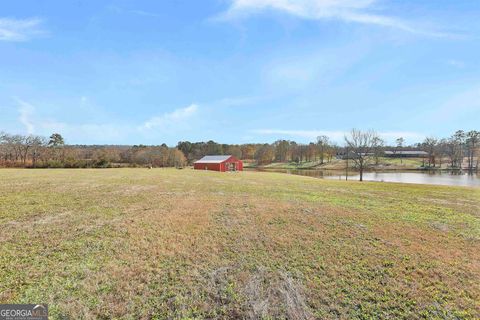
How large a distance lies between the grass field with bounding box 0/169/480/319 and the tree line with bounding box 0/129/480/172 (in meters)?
28.3

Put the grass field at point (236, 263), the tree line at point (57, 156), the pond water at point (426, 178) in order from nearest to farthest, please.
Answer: the grass field at point (236, 263) → the pond water at point (426, 178) → the tree line at point (57, 156)

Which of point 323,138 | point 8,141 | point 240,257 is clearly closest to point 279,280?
point 240,257

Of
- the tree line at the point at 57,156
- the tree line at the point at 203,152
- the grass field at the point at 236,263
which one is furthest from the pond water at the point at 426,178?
the tree line at the point at 57,156

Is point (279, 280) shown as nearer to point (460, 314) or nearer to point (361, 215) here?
point (460, 314)

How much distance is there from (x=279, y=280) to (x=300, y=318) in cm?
89

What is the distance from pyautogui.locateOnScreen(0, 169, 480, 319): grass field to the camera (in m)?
3.89

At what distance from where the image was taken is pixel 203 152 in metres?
80.2

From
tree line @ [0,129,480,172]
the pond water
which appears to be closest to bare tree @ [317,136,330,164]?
tree line @ [0,129,480,172]

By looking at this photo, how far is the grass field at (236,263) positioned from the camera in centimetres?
389

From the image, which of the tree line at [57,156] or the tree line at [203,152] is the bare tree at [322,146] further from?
the tree line at [57,156]

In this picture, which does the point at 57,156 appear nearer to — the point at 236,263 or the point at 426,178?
the point at 236,263

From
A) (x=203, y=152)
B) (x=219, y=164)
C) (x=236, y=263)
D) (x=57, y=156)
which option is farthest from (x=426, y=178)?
(x=57, y=156)

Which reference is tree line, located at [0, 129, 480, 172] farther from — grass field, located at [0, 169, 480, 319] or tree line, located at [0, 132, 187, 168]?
grass field, located at [0, 169, 480, 319]

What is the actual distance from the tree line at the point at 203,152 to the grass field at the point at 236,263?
2830 centimetres
